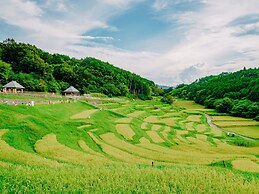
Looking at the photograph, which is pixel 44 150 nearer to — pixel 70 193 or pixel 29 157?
pixel 29 157

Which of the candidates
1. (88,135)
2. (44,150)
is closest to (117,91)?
(88,135)

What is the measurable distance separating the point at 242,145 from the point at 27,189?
31986 millimetres

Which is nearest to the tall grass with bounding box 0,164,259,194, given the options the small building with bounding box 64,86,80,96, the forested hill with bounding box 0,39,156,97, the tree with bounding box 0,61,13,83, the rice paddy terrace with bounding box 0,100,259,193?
the rice paddy terrace with bounding box 0,100,259,193

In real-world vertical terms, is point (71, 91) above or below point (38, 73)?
below

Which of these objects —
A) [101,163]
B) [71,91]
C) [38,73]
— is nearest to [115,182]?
[101,163]

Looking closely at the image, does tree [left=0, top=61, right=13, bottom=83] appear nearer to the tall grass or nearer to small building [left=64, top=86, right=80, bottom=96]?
small building [left=64, top=86, right=80, bottom=96]

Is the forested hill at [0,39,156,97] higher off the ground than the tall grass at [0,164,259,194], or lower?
higher

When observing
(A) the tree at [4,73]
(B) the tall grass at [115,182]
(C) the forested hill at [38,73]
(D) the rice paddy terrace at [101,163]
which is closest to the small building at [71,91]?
(C) the forested hill at [38,73]

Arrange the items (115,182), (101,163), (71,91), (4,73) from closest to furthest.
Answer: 1. (115,182)
2. (101,163)
3. (4,73)
4. (71,91)

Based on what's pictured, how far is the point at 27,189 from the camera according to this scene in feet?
20.1

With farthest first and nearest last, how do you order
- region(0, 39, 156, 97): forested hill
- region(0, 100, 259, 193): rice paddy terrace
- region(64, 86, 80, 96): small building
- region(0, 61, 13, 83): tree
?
region(64, 86, 80, 96): small building, region(0, 39, 156, 97): forested hill, region(0, 61, 13, 83): tree, region(0, 100, 259, 193): rice paddy terrace

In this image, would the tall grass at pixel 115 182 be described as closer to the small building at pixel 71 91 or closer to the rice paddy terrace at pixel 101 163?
the rice paddy terrace at pixel 101 163

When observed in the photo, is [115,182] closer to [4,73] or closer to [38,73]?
[4,73]

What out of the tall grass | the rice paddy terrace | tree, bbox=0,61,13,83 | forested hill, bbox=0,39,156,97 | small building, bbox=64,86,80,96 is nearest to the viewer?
the tall grass
